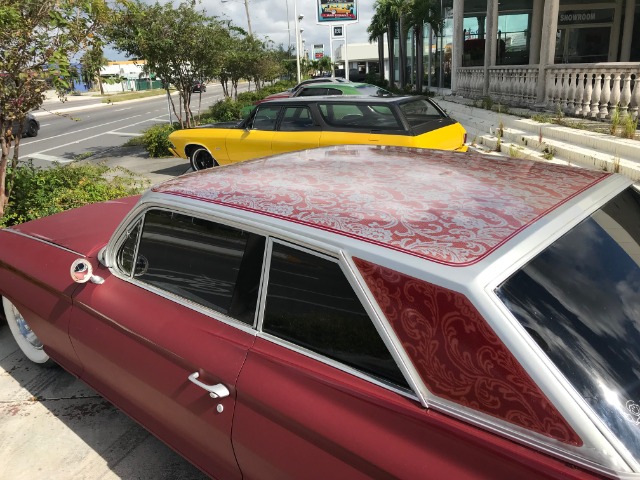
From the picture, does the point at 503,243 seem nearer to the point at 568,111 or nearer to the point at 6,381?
the point at 6,381

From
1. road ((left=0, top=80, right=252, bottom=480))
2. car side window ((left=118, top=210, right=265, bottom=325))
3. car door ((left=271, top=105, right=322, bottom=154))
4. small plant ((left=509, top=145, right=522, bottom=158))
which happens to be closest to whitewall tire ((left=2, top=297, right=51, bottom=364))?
road ((left=0, top=80, right=252, bottom=480))

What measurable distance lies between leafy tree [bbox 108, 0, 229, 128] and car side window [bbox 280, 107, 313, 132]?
5746mm

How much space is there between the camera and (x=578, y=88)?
11164 mm

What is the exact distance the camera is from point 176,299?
2.37 meters

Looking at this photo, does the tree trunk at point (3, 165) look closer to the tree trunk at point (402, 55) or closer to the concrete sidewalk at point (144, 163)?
the concrete sidewalk at point (144, 163)

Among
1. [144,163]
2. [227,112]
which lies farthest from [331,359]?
[227,112]

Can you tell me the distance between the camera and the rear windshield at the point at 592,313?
4.42ft

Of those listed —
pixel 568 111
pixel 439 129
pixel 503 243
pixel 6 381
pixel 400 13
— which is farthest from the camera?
pixel 400 13

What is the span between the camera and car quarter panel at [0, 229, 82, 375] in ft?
9.41

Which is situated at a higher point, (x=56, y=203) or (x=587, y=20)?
(x=587, y=20)

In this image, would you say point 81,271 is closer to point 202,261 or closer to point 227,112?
point 202,261

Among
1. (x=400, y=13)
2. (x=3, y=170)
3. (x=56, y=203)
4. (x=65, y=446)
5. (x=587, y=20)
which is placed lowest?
(x=65, y=446)

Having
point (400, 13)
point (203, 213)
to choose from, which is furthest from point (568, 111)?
point (400, 13)

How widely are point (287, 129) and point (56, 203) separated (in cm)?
369
